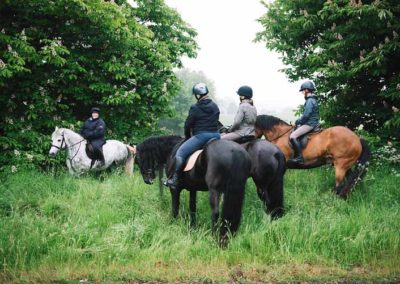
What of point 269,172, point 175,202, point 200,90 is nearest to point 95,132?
point 175,202

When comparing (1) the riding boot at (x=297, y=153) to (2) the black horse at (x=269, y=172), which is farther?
(1) the riding boot at (x=297, y=153)

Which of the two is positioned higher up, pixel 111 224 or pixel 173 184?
pixel 173 184

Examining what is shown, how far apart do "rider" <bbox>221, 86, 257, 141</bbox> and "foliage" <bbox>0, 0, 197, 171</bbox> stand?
6315 millimetres

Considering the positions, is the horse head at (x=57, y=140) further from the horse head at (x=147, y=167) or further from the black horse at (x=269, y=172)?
the black horse at (x=269, y=172)

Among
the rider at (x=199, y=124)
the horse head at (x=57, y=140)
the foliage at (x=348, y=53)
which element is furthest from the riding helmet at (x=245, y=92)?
the horse head at (x=57, y=140)

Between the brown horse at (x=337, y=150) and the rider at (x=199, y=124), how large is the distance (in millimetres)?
3434

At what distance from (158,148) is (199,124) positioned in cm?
171

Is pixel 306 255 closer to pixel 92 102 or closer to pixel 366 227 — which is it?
pixel 366 227

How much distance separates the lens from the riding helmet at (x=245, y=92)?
8.55m

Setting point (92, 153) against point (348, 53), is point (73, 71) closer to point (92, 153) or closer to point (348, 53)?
point (92, 153)

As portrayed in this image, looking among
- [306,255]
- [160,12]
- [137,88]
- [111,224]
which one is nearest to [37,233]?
[111,224]

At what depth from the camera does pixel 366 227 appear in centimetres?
689

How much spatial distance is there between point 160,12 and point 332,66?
8.97 m

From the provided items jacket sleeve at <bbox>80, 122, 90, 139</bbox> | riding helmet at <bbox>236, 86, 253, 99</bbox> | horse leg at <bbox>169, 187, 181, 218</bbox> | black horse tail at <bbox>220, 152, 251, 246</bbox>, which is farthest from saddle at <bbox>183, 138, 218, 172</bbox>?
jacket sleeve at <bbox>80, 122, 90, 139</bbox>
